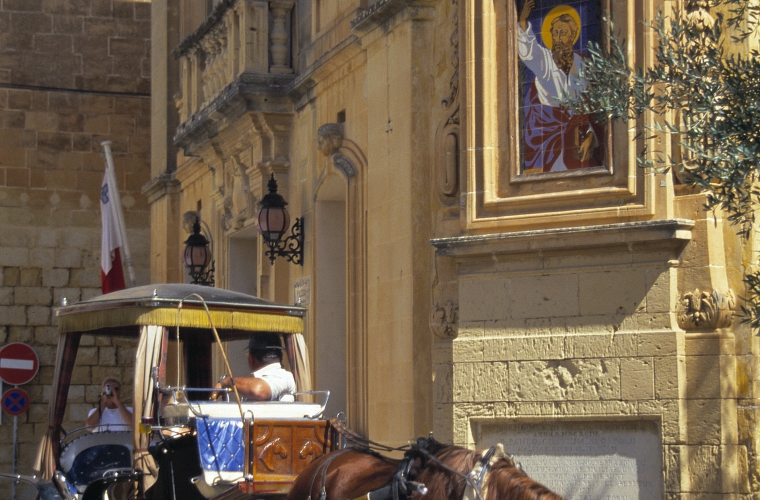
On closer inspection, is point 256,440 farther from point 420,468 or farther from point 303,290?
point 303,290

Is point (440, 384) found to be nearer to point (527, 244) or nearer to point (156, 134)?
point (527, 244)

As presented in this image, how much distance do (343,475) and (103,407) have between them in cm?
460

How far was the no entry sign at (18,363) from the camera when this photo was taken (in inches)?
824

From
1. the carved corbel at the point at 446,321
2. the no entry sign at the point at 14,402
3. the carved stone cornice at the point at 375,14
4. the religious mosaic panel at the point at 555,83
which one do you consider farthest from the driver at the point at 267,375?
the no entry sign at the point at 14,402

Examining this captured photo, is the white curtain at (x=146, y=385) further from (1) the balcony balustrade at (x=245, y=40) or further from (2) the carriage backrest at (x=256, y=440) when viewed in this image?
(1) the balcony balustrade at (x=245, y=40)

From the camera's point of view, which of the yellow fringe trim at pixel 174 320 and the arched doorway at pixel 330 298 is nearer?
the yellow fringe trim at pixel 174 320

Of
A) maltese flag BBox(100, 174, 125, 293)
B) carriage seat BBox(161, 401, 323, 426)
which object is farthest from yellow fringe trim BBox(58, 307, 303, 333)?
maltese flag BBox(100, 174, 125, 293)

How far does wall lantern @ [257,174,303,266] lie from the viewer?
13.7 metres

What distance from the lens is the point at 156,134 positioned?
20.3 meters

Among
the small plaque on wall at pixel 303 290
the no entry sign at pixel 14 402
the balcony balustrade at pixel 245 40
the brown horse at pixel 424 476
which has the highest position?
the balcony balustrade at pixel 245 40

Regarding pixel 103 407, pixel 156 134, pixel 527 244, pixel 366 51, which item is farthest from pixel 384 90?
pixel 156 134

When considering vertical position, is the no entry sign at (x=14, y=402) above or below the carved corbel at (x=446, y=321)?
below

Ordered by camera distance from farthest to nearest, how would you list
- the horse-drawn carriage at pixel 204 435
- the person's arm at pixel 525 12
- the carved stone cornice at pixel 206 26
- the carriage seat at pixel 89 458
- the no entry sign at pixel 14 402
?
1. the no entry sign at pixel 14 402
2. the carved stone cornice at pixel 206 26
3. the person's arm at pixel 525 12
4. the carriage seat at pixel 89 458
5. the horse-drawn carriage at pixel 204 435

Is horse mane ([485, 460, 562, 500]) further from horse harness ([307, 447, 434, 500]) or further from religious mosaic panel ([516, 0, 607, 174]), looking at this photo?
religious mosaic panel ([516, 0, 607, 174])
